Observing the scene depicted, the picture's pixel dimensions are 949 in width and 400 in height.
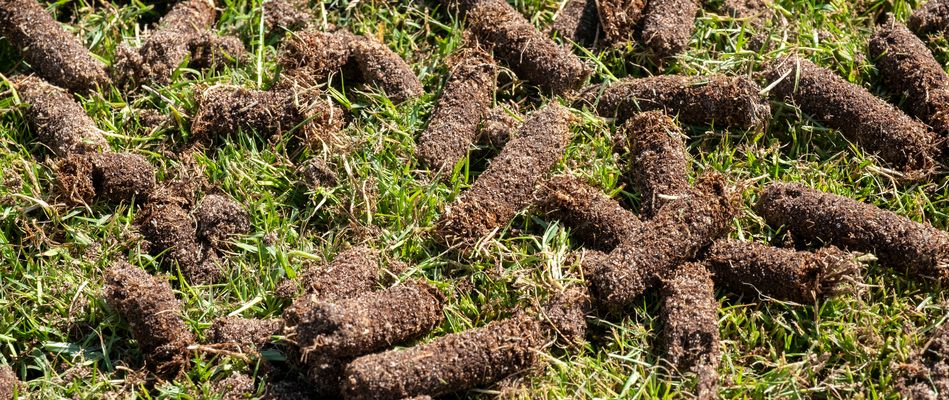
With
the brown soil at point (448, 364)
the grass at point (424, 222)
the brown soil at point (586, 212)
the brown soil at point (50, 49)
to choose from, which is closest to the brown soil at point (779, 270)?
the grass at point (424, 222)

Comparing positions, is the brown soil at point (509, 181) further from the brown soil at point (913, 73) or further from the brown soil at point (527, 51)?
the brown soil at point (913, 73)

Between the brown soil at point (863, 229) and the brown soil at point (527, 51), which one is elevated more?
the brown soil at point (527, 51)

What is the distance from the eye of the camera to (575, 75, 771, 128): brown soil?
151 inches

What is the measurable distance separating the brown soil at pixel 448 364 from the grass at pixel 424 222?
16 cm

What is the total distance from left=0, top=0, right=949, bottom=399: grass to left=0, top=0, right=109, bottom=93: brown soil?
0.45 feet

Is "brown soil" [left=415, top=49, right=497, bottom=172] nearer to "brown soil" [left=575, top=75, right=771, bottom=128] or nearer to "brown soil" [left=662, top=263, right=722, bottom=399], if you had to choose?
"brown soil" [left=575, top=75, right=771, bottom=128]

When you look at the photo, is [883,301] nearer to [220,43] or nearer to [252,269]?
[252,269]

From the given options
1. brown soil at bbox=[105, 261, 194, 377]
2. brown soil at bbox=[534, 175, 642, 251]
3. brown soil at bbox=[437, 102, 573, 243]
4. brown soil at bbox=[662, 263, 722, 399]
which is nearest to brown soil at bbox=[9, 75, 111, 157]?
brown soil at bbox=[105, 261, 194, 377]

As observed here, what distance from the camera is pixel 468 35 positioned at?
416 centimetres

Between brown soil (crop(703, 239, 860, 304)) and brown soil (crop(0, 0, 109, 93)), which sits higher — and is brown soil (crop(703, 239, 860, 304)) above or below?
below

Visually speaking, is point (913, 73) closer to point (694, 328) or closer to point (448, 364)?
point (694, 328)

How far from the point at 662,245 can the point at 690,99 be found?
946 millimetres

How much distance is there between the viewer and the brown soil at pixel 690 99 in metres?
3.84

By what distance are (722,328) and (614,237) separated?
0.61m
